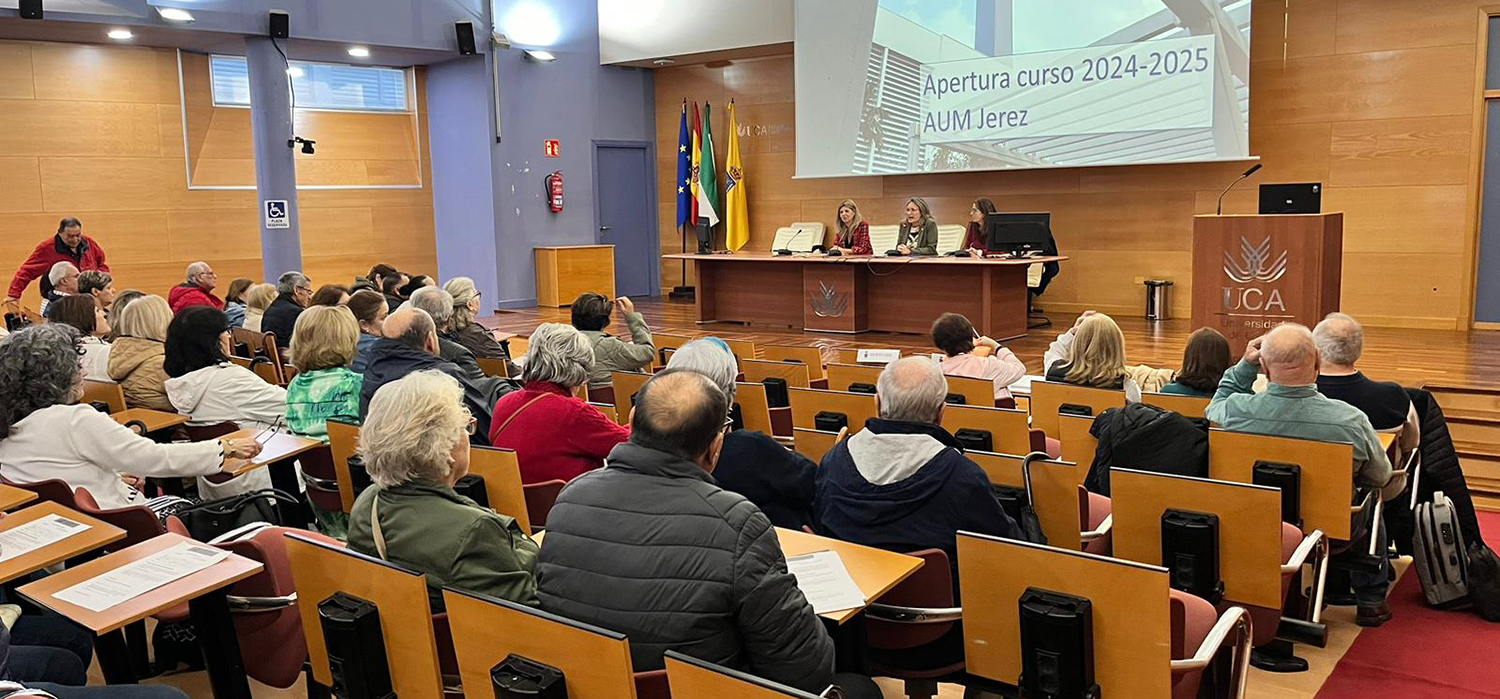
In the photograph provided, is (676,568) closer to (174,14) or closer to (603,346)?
(603,346)

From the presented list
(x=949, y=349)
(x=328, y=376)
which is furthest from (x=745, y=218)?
(x=328, y=376)

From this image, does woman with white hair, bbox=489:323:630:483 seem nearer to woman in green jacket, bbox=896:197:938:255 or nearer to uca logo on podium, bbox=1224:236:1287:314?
uca logo on podium, bbox=1224:236:1287:314

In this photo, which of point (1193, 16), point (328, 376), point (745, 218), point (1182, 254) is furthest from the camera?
point (745, 218)

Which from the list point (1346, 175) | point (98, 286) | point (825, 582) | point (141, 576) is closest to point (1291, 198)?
point (1346, 175)

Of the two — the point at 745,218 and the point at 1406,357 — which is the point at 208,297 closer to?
the point at 745,218

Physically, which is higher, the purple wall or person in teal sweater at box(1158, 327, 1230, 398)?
the purple wall

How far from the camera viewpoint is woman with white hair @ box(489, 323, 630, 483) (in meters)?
3.54

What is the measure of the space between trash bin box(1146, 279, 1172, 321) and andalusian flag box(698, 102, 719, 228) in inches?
215

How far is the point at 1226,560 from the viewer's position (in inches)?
110

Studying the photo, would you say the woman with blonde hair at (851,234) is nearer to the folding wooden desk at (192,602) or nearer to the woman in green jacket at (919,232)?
the woman in green jacket at (919,232)

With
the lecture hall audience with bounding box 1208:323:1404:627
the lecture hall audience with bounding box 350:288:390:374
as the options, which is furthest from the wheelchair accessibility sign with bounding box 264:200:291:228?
the lecture hall audience with bounding box 1208:323:1404:627

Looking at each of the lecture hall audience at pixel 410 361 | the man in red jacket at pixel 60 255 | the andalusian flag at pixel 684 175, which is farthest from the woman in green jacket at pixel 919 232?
the man in red jacket at pixel 60 255

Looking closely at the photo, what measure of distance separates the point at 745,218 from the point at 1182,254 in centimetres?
538

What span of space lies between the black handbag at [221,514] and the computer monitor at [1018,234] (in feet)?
23.1
